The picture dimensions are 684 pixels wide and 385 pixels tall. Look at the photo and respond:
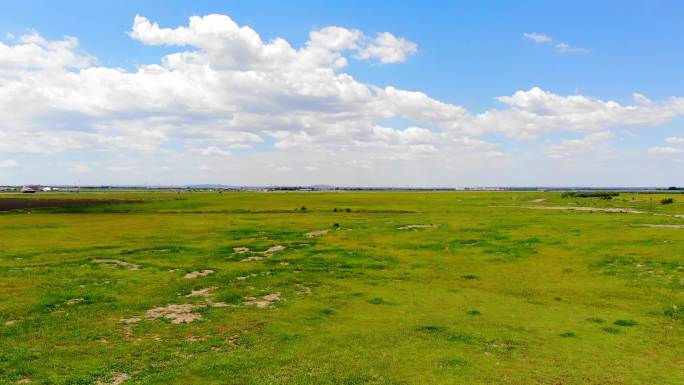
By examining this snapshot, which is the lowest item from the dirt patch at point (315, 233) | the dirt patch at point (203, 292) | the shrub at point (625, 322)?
the shrub at point (625, 322)

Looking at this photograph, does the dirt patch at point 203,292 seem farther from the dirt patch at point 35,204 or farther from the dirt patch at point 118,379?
the dirt patch at point 35,204

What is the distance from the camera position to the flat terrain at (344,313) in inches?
561

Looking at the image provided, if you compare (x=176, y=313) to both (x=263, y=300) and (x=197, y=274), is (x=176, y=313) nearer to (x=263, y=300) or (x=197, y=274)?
(x=263, y=300)

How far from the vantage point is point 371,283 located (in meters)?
27.6

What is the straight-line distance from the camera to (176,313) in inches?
809

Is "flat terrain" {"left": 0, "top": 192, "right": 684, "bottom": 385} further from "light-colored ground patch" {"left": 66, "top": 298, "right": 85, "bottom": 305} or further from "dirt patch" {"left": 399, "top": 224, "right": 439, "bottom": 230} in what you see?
"dirt patch" {"left": 399, "top": 224, "right": 439, "bottom": 230}

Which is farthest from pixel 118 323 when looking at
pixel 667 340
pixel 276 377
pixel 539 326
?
pixel 667 340

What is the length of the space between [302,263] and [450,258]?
1233 centimetres

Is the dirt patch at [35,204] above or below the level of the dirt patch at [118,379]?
above

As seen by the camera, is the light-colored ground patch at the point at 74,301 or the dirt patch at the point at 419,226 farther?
the dirt patch at the point at 419,226

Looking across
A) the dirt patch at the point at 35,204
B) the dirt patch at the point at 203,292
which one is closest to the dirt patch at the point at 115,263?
the dirt patch at the point at 203,292

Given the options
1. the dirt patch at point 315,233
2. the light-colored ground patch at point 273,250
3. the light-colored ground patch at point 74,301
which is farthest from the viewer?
the dirt patch at point 315,233

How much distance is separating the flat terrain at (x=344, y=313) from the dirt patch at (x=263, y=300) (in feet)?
0.35

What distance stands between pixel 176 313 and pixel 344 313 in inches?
310
